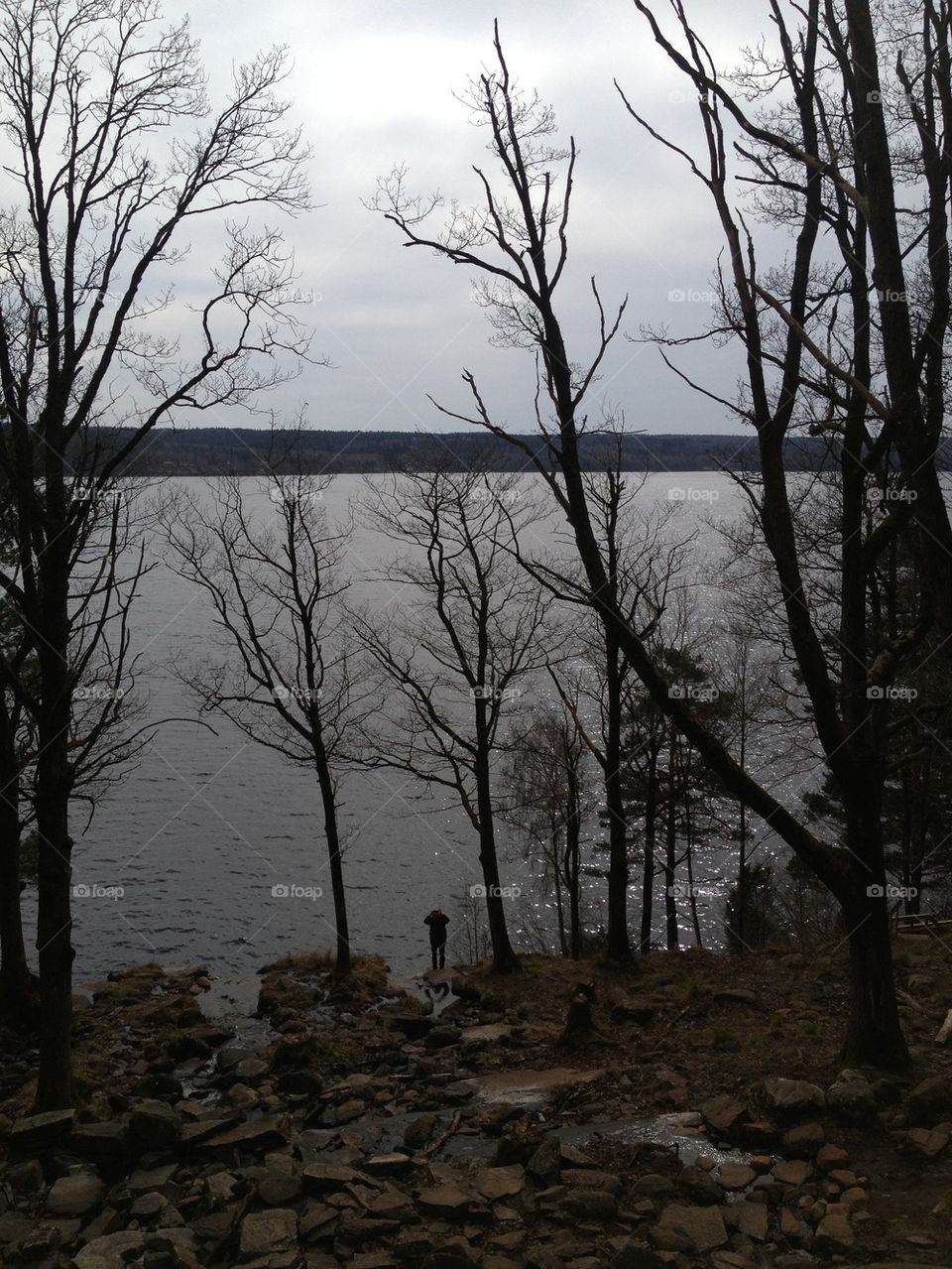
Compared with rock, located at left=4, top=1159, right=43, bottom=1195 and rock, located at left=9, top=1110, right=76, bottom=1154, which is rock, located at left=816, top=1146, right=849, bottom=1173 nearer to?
rock, located at left=4, top=1159, right=43, bottom=1195

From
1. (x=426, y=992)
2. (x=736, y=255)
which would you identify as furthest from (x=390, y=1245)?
(x=426, y=992)

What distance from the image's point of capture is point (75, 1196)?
6570mm

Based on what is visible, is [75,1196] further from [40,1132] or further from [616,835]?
[616,835]

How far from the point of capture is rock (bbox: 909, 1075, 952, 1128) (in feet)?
22.2

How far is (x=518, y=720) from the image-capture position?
36281 mm

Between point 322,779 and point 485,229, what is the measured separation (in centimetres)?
1299

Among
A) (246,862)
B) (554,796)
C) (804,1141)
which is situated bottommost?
(246,862)

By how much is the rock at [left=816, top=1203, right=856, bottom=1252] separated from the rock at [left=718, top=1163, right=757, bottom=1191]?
0.59 m

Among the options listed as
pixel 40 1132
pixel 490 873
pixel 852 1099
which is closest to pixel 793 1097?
pixel 852 1099

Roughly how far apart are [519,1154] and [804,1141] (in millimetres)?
1862

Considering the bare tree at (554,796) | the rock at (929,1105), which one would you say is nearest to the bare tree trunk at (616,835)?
the bare tree at (554,796)

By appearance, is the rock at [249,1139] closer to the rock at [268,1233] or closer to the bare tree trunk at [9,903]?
the rock at [268,1233]

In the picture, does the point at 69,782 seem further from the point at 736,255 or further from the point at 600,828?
the point at 600,828

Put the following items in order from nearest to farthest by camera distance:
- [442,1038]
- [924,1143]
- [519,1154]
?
[924,1143], [519,1154], [442,1038]
